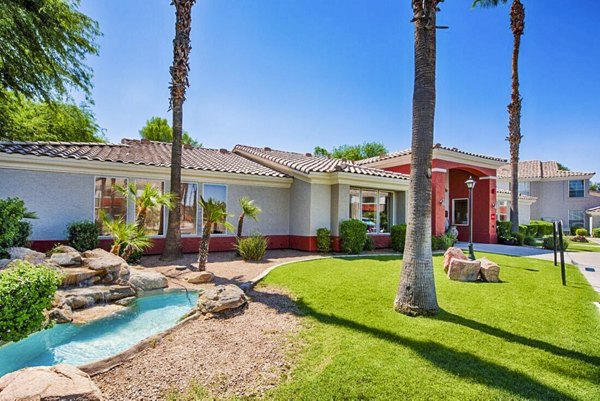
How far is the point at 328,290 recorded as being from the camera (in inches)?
338

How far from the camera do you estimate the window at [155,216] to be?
14.3m

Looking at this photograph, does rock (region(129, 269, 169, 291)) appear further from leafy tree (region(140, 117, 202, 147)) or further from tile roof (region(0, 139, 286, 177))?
leafy tree (region(140, 117, 202, 147))

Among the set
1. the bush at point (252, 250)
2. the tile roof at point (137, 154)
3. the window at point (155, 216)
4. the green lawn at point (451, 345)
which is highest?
A: the tile roof at point (137, 154)

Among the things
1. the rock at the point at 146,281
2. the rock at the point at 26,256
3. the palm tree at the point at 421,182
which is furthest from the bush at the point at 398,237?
the rock at the point at 26,256

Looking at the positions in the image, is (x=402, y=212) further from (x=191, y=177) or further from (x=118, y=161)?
(x=118, y=161)

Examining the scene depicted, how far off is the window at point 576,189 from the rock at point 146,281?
154ft

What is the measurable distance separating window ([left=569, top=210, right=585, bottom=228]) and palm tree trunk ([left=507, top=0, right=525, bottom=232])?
74.7 feet

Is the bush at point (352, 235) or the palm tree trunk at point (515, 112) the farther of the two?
the palm tree trunk at point (515, 112)

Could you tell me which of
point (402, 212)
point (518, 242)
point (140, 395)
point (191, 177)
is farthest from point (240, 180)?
point (518, 242)

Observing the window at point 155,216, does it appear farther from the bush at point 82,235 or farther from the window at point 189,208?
the bush at point 82,235

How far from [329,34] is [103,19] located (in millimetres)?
12077

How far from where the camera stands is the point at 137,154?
15.9 metres

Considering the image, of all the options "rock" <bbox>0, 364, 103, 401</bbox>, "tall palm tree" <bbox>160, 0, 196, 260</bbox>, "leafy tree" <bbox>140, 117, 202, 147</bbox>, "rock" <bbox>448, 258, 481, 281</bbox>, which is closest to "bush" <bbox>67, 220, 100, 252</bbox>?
"tall palm tree" <bbox>160, 0, 196, 260</bbox>

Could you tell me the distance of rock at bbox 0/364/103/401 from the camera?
10.5 feet
